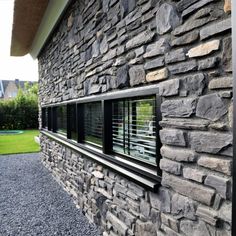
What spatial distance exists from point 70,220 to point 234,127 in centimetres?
322

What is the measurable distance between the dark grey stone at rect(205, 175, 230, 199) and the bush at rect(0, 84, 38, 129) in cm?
1955

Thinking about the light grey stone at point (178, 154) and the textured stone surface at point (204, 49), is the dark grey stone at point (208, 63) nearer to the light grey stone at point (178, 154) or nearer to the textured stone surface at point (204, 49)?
the textured stone surface at point (204, 49)

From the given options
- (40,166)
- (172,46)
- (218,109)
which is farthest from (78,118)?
(40,166)

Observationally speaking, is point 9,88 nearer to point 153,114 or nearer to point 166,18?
point 153,114

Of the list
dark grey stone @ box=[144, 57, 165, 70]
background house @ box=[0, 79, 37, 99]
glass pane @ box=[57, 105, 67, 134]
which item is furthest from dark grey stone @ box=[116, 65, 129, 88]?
background house @ box=[0, 79, 37, 99]

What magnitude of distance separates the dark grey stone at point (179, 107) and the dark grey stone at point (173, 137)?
0.12 meters

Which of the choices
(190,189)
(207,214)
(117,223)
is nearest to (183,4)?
(190,189)

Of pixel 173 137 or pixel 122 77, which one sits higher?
pixel 122 77

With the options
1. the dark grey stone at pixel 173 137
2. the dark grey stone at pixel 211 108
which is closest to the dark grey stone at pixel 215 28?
the dark grey stone at pixel 211 108

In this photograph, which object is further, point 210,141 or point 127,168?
point 127,168

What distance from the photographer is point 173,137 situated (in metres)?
2.00

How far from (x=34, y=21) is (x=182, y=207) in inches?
203

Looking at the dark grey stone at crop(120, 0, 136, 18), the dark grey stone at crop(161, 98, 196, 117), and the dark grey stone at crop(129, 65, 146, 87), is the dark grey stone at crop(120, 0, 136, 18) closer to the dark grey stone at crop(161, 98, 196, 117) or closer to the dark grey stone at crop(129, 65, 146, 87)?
the dark grey stone at crop(129, 65, 146, 87)

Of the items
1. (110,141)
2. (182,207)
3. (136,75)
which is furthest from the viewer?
(110,141)
